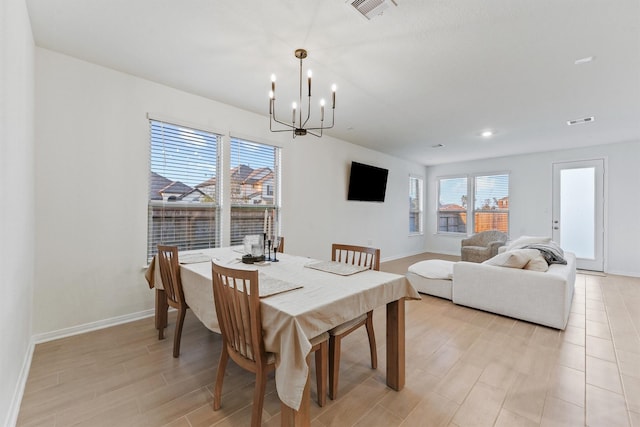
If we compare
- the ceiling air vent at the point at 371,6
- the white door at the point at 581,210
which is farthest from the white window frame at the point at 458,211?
the ceiling air vent at the point at 371,6

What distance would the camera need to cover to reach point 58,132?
245 centimetres

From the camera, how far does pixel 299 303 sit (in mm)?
1367

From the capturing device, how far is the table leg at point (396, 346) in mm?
1780

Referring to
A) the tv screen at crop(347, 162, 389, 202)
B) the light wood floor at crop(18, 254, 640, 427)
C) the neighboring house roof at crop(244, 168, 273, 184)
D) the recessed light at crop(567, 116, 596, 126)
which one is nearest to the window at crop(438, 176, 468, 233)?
the tv screen at crop(347, 162, 389, 202)

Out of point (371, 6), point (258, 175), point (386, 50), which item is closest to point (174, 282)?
point (258, 175)

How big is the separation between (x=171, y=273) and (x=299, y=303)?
134 centimetres

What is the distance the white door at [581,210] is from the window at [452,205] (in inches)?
71.2

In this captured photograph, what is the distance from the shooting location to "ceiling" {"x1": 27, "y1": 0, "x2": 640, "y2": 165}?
73.9 inches

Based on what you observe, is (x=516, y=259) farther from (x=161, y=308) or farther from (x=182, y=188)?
(x=182, y=188)

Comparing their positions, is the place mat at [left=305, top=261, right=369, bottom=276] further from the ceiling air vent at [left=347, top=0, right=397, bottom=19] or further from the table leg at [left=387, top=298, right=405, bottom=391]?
the ceiling air vent at [left=347, top=0, right=397, bottom=19]

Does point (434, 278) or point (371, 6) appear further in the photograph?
point (434, 278)

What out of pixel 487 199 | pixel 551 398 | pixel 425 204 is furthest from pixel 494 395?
pixel 425 204

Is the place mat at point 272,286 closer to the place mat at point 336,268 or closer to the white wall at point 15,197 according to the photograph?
the place mat at point 336,268

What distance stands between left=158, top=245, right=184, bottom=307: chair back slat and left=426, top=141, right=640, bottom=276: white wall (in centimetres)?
686
